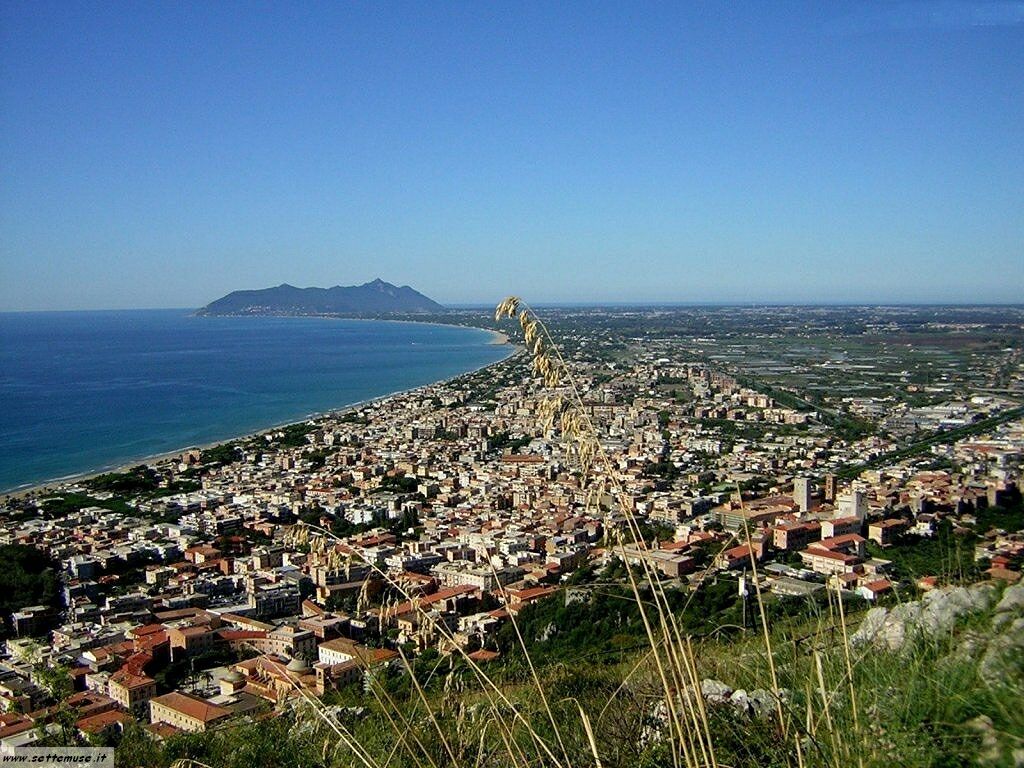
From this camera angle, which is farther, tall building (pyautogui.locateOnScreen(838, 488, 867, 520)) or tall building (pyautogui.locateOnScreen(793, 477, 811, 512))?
tall building (pyautogui.locateOnScreen(793, 477, 811, 512))

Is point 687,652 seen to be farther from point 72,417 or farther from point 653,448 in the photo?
point 72,417

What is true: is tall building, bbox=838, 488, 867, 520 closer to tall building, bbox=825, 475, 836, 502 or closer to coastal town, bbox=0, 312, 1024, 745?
A: coastal town, bbox=0, 312, 1024, 745

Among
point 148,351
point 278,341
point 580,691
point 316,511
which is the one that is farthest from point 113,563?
point 278,341

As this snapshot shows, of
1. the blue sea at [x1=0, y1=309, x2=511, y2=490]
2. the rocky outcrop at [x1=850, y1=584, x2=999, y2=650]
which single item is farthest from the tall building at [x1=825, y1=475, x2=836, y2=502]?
the blue sea at [x1=0, y1=309, x2=511, y2=490]

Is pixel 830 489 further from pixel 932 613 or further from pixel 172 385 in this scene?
pixel 172 385

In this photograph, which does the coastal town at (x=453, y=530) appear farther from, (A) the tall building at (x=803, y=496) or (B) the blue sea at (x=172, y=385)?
(B) the blue sea at (x=172, y=385)
